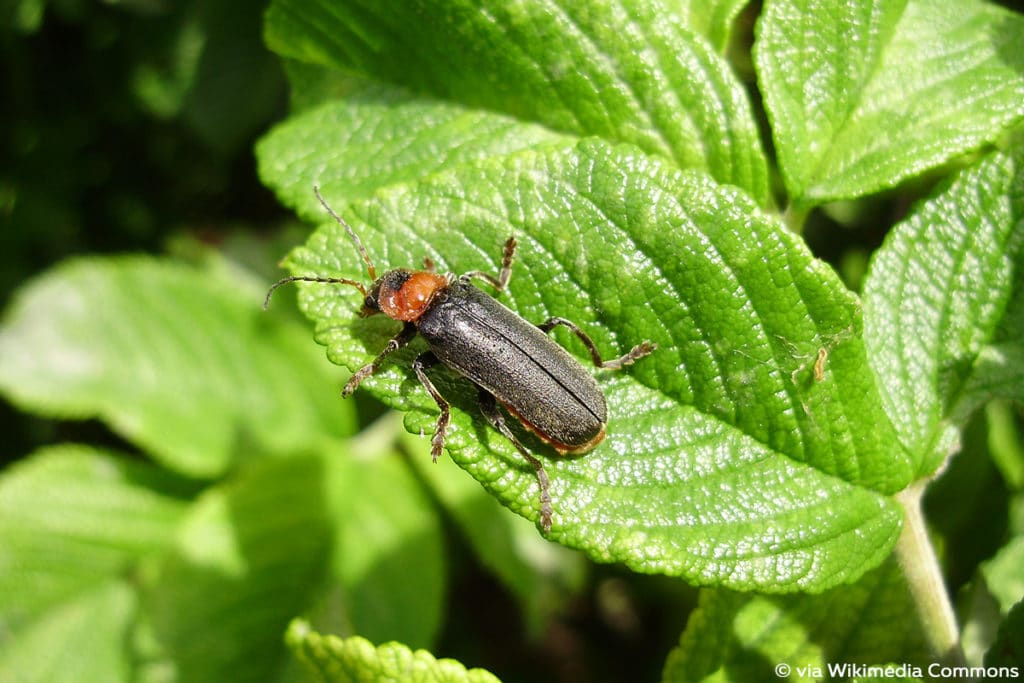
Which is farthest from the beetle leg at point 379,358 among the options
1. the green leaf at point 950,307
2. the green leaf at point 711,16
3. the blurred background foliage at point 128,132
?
the blurred background foliage at point 128,132

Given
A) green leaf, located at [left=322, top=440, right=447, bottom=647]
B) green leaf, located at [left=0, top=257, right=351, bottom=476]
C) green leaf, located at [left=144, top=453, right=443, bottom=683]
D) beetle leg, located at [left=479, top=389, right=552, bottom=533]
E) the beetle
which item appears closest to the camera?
beetle leg, located at [left=479, top=389, right=552, bottom=533]

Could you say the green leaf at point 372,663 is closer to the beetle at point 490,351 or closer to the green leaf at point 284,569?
the beetle at point 490,351

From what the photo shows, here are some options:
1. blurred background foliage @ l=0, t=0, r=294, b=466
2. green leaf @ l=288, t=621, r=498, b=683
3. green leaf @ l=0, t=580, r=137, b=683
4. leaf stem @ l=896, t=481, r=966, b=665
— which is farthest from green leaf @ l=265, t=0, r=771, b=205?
green leaf @ l=0, t=580, r=137, b=683

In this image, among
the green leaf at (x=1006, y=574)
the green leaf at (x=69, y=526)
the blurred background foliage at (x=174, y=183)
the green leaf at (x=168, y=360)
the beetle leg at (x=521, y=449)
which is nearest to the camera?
the beetle leg at (x=521, y=449)

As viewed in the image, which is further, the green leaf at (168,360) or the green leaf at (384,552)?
the green leaf at (168,360)

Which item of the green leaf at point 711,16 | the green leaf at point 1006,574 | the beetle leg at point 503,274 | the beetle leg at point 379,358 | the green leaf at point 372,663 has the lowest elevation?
the green leaf at point 1006,574

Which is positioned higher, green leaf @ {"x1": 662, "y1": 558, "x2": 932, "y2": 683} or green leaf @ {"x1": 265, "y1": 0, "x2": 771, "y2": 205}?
green leaf @ {"x1": 265, "y1": 0, "x2": 771, "y2": 205}

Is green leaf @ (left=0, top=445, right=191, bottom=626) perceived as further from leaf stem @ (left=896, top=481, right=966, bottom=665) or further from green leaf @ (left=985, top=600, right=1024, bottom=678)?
green leaf @ (left=985, top=600, right=1024, bottom=678)

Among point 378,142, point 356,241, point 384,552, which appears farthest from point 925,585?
point 384,552
